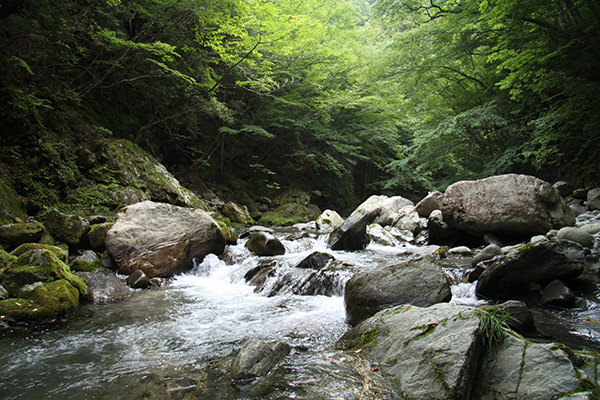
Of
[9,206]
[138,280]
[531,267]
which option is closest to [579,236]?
[531,267]

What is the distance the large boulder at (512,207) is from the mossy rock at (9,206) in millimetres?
9282

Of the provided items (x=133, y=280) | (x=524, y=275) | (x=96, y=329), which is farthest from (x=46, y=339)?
(x=524, y=275)

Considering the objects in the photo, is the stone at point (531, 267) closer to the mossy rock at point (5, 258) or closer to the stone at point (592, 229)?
the stone at point (592, 229)

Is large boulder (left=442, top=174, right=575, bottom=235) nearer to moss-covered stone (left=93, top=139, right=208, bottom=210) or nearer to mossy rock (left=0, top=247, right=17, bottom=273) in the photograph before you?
moss-covered stone (left=93, top=139, right=208, bottom=210)

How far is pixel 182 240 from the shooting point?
631 centimetres

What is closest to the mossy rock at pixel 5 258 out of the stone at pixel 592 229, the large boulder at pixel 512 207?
the large boulder at pixel 512 207

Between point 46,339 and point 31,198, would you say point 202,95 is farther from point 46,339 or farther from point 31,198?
point 46,339

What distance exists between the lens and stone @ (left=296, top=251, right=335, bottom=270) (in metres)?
5.97

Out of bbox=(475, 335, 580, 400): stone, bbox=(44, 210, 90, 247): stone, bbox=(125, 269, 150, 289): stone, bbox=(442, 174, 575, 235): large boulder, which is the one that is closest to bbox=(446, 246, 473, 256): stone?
bbox=(442, 174, 575, 235): large boulder

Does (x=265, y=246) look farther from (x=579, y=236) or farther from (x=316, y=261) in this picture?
(x=579, y=236)

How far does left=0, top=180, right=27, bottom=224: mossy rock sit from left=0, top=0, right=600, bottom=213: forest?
0.32 metres

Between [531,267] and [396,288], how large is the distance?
188 centimetres

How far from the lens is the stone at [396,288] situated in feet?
11.6

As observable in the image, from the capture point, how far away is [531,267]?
394 centimetres
